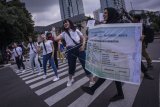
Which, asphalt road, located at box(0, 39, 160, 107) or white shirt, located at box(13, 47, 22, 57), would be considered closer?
asphalt road, located at box(0, 39, 160, 107)

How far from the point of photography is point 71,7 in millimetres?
185500

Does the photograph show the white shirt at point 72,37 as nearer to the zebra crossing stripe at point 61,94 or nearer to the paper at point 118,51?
the zebra crossing stripe at point 61,94

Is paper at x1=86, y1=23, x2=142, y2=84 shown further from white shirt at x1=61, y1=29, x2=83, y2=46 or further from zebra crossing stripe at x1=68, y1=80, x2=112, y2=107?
white shirt at x1=61, y1=29, x2=83, y2=46

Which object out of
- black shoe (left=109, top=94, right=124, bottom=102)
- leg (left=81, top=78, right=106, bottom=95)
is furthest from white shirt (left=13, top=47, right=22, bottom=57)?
black shoe (left=109, top=94, right=124, bottom=102)

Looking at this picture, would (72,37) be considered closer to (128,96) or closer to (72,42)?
(72,42)

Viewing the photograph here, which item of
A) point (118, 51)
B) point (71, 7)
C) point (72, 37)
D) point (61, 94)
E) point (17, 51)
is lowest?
point (61, 94)

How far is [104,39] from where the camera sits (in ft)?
17.3

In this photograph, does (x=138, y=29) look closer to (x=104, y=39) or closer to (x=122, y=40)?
(x=122, y=40)

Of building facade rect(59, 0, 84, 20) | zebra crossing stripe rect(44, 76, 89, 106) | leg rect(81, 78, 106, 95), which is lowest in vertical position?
zebra crossing stripe rect(44, 76, 89, 106)

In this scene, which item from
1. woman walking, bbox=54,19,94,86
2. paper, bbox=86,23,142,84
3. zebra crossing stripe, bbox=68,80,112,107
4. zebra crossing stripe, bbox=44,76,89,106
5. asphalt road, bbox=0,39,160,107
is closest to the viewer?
paper, bbox=86,23,142,84

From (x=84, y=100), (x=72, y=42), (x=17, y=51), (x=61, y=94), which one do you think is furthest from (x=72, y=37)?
(x=17, y=51)

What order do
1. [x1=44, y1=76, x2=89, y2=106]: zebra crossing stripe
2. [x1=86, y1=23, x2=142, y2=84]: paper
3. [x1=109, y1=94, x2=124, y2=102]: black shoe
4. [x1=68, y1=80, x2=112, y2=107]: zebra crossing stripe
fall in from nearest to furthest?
[x1=86, y1=23, x2=142, y2=84]: paper → [x1=109, y1=94, x2=124, y2=102]: black shoe → [x1=68, y1=80, x2=112, y2=107]: zebra crossing stripe → [x1=44, y1=76, x2=89, y2=106]: zebra crossing stripe

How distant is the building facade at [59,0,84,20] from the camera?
181 metres

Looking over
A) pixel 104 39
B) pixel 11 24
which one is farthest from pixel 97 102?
pixel 11 24
